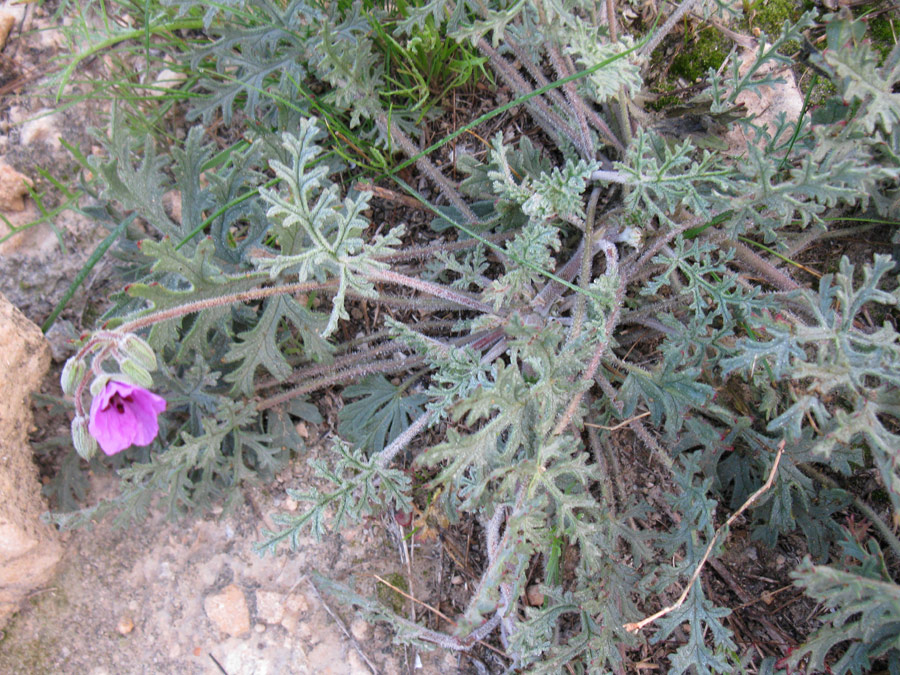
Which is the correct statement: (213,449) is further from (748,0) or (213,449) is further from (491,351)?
(748,0)

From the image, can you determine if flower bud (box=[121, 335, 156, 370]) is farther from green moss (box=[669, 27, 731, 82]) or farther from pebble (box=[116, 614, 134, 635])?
green moss (box=[669, 27, 731, 82])

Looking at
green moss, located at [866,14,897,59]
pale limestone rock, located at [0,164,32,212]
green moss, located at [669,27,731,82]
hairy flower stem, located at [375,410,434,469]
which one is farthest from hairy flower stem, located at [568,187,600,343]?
pale limestone rock, located at [0,164,32,212]

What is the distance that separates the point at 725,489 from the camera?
250 cm

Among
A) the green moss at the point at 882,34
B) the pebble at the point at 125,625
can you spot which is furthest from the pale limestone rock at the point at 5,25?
the green moss at the point at 882,34

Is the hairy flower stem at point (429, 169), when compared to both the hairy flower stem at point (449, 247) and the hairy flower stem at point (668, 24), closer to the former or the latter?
the hairy flower stem at point (449, 247)

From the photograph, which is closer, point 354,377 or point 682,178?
point 682,178

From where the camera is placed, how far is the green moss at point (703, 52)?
8.83 ft

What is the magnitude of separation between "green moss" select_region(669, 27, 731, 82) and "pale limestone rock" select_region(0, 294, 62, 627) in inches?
118

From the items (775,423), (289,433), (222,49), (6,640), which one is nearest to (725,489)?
(775,423)

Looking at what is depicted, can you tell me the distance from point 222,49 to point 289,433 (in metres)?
1.63

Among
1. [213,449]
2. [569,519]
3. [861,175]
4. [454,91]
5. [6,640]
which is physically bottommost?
[6,640]

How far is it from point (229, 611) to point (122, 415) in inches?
44.6

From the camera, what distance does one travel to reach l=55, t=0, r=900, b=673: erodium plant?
1838mm

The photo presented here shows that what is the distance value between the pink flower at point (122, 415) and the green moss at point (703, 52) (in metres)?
2.48
